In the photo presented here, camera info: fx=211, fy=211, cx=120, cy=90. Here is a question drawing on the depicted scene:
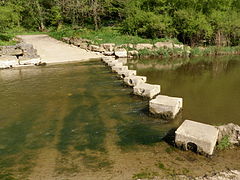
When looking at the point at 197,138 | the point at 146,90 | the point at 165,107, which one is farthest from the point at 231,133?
the point at 146,90

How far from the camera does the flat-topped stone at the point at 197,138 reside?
391cm

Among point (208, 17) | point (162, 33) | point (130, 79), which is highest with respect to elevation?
point (208, 17)

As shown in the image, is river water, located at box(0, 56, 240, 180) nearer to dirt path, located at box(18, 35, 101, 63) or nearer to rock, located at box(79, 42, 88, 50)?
dirt path, located at box(18, 35, 101, 63)

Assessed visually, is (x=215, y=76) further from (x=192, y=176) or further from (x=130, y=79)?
(x=192, y=176)

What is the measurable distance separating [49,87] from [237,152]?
7169 millimetres

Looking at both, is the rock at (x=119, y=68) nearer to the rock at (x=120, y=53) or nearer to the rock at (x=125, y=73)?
the rock at (x=125, y=73)

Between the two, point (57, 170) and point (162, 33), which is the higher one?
point (162, 33)

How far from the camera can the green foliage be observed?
424cm

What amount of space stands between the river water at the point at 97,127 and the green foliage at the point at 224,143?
0.45 feet

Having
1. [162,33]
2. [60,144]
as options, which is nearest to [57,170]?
[60,144]

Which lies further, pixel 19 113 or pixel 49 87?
pixel 49 87

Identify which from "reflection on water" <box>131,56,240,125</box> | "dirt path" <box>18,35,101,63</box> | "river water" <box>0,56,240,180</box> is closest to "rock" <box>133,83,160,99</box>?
"river water" <box>0,56,240,180</box>

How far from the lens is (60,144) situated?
4.60 meters

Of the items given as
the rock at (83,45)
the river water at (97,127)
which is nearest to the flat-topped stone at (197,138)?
the river water at (97,127)
